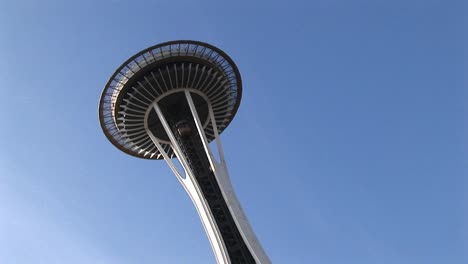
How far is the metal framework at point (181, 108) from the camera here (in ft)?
151

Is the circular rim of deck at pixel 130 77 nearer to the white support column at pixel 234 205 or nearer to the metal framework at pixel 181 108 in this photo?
the metal framework at pixel 181 108

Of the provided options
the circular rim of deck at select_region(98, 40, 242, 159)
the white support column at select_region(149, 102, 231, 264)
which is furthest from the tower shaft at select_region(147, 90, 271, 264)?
the circular rim of deck at select_region(98, 40, 242, 159)

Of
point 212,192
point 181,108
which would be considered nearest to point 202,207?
point 212,192

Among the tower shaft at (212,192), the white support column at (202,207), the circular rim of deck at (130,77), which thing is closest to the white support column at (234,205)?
the tower shaft at (212,192)

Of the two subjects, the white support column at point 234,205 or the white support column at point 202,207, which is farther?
the white support column at point 202,207

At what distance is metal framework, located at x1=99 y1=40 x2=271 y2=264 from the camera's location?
45.9m

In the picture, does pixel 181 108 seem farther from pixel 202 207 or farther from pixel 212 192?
pixel 202 207

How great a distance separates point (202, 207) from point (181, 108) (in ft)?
49.3

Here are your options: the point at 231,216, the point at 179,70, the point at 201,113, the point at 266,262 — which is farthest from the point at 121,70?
the point at 266,262

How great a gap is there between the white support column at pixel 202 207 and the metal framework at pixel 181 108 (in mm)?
110

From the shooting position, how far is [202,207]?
4275 cm

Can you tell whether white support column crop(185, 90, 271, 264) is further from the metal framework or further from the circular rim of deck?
the circular rim of deck

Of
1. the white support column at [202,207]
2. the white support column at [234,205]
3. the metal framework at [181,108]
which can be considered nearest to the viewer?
the white support column at [234,205]

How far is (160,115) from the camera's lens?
49.4 meters
